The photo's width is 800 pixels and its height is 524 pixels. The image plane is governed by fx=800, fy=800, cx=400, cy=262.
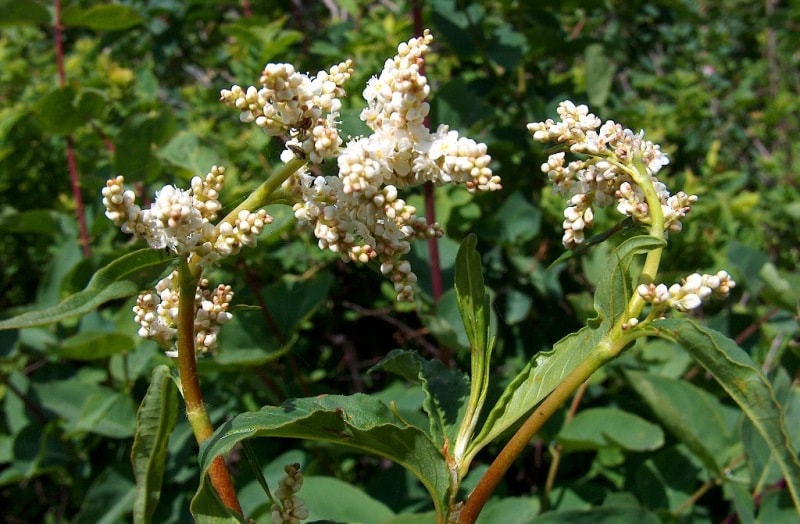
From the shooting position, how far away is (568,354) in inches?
33.2

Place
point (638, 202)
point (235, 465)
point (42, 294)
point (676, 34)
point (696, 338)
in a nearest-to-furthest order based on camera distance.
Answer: point (696, 338)
point (638, 202)
point (42, 294)
point (235, 465)
point (676, 34)

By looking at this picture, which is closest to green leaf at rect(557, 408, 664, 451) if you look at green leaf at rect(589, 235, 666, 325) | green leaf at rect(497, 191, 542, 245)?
green leaf at rect(497, 191, 542, 245)

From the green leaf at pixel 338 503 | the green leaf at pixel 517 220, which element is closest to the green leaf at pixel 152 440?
the green leaf at pixel 338 503

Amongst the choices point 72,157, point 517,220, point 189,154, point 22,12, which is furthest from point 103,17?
point 517,220

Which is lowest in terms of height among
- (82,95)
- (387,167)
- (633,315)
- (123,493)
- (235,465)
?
(235,465)

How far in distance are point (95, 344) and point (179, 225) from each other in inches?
44.3

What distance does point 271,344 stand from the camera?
1.69m

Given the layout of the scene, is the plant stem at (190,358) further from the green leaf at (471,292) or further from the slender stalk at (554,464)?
the slender stalk at (554,464)

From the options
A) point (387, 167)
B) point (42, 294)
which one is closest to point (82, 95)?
point (42, 294)

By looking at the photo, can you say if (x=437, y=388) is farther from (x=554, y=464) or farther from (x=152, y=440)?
(x=554, y=464)

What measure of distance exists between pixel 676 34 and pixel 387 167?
303 cm

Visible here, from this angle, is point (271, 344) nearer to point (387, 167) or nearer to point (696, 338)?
point (387, 167)

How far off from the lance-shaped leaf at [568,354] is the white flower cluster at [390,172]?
148 millimetres

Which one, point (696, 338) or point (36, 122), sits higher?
point (696, 338)
